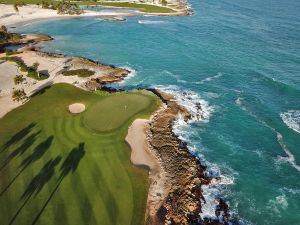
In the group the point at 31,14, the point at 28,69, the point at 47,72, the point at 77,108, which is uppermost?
the point at 77,108

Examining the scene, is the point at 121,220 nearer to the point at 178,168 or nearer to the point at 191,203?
the point at 191,203

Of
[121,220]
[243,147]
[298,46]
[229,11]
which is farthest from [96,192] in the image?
[229,11]

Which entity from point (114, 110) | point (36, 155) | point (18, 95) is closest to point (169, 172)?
point (36, 155)

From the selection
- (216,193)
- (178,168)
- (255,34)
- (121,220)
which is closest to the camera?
(121,220)

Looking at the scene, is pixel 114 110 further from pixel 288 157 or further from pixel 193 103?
pixel 288 157

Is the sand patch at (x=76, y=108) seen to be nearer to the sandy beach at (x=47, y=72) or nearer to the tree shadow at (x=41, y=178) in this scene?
the sandy beach at (x=47, y=72)

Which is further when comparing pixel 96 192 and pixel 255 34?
pixel 255 34
